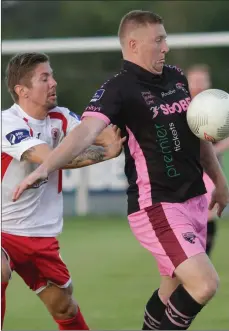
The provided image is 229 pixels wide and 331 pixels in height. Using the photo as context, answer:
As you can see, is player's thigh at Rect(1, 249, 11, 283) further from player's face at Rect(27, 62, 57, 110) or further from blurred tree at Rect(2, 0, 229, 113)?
blurred tree at Rect(2, 0, 229, 113)

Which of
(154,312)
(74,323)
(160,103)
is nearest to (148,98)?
(160,103)

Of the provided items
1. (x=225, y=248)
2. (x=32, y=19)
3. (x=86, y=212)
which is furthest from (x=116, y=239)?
(x=32, y=19)

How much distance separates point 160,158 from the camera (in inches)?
234

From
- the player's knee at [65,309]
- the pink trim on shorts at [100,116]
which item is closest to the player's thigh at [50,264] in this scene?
the player's knee at [65,309]

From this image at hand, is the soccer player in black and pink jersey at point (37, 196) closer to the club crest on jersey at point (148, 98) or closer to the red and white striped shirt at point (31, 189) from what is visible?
the red and white striped shirt at point (31, 189)

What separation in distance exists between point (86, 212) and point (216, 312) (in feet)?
29.2

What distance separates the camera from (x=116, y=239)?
13.3 metres

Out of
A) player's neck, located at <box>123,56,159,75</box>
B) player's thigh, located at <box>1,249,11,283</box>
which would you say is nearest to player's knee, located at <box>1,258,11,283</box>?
player's thigh, located at <box>1,249,11,283</box>

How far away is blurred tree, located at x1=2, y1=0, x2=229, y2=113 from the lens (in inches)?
697

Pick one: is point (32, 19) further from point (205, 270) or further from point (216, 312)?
point (205, 270)

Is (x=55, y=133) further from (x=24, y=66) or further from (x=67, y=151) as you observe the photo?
(x=67, y=151)

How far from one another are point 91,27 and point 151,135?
43.4ft

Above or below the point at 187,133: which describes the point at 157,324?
below

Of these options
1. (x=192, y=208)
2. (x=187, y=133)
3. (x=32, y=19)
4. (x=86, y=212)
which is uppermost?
(x=32, y=19)
